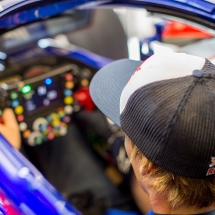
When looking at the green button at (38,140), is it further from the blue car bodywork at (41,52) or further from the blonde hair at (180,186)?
the blonde hair at (180,186)

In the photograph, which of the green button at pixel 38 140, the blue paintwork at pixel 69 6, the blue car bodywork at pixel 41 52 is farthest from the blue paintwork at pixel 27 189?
the green button at pixel 38 140

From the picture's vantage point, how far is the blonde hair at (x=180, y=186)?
2.13 feet

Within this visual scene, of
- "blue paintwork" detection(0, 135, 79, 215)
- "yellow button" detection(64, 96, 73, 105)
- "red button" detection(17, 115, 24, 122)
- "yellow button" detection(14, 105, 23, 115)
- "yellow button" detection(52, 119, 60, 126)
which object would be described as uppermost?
"blue paintwork" detection(0, 135, 79, 215)

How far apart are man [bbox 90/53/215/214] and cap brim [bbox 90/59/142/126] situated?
81mm

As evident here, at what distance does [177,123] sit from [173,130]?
0.01 metres

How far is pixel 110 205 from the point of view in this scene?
1149 millimetres

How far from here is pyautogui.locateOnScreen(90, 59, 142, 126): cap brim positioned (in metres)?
0.79

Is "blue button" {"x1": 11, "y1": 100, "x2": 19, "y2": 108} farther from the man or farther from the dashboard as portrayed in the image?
the man

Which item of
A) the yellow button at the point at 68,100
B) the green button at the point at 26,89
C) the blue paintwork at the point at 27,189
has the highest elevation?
the blue paintwork at the point at 27,189

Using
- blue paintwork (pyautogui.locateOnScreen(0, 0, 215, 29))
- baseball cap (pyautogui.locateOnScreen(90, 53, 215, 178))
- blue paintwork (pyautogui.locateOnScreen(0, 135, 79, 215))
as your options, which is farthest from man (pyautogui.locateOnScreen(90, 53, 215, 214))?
blue paintwork (pyautogui.locateOnScreen(0, 0, 215, 29))

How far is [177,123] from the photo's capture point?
59 centimetres

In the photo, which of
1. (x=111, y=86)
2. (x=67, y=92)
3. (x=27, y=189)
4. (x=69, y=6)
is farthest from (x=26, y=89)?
(x=27, y=189)

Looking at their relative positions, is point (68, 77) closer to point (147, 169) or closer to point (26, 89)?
point (26, 89)

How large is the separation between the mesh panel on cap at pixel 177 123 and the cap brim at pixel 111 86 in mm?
138
